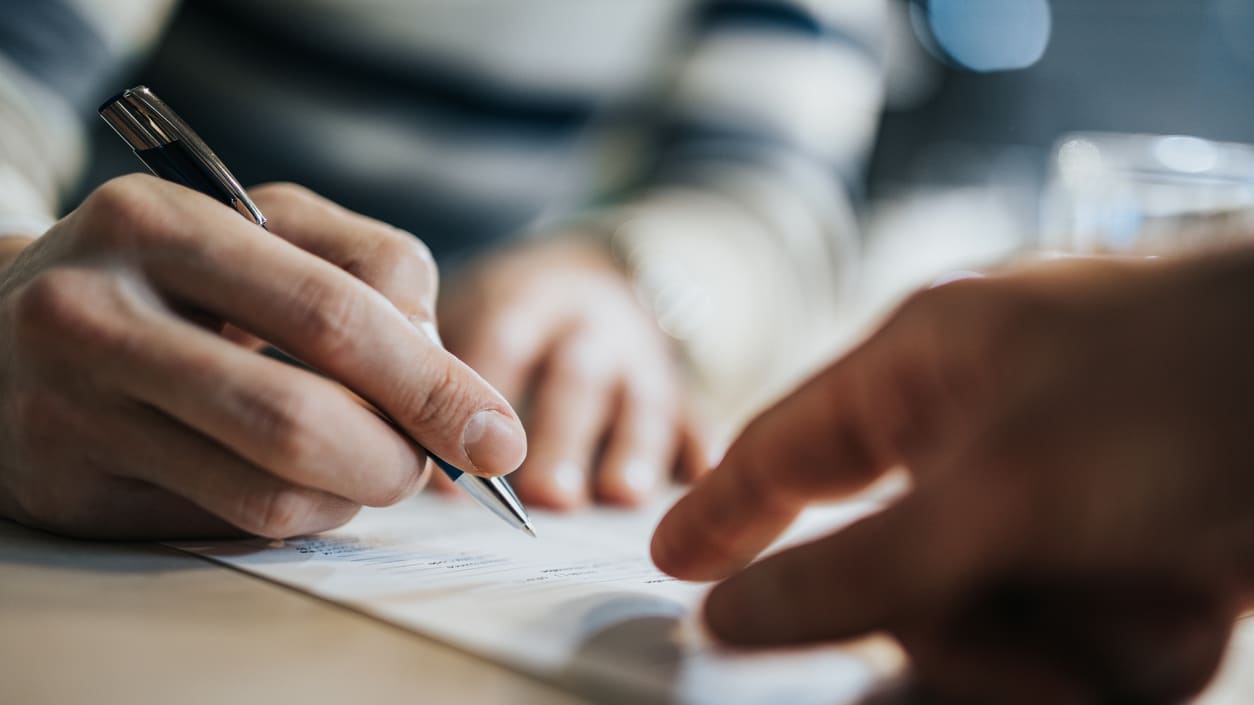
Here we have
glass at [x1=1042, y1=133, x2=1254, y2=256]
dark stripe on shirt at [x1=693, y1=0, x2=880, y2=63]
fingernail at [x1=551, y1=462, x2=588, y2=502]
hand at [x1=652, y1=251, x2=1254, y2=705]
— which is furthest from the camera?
dark stripe on shirt at [x1=693, y1=0, x2=880, y2=63]

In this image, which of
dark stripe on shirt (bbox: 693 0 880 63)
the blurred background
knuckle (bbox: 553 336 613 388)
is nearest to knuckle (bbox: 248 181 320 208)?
knuckle (bbox: 553 336 613 388)

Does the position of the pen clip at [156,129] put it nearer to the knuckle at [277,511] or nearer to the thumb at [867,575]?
the knuckle at [277,511]

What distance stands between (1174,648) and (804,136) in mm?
911

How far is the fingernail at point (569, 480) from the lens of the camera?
18.4 inches

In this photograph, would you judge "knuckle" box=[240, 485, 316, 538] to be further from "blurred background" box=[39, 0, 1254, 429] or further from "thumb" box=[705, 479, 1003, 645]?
"blurred background" box=[39, 0, 1254, 429]

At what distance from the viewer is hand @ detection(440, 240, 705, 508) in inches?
19.7

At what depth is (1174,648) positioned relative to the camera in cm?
20

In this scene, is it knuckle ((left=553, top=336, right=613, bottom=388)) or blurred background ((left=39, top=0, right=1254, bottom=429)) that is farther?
blurred background ((left=39, top=0, right=1254, bottom=429))

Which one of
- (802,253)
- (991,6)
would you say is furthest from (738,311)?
(991,6)

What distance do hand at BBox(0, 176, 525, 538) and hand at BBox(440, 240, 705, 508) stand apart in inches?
6.6

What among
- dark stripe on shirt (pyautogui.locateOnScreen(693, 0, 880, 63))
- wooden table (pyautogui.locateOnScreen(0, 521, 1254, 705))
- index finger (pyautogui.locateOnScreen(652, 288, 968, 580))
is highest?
dark stripe on shirt (pyautogui.locateOnScreen(693, 0, 880, 63))

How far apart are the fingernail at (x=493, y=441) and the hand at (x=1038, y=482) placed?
102 mm

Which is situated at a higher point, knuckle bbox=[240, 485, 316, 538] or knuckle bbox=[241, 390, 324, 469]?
knuckle bbox=[241, 390, 324, 469]

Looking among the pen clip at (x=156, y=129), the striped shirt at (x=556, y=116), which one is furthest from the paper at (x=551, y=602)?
the striped shirt at (x=556, y=116)
